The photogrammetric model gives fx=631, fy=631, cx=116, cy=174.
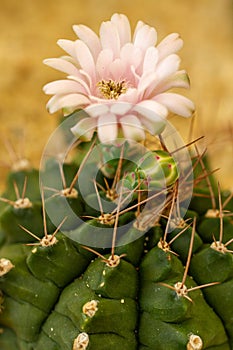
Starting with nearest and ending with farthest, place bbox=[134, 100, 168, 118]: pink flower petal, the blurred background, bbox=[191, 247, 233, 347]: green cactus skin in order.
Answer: bbox=[134, 100, 168, 118]: pink flower petal → bbox=[191, 247, 233, 347]: green cactus skin → the blurred background

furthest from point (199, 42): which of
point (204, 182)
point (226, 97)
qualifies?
point (204, 182)

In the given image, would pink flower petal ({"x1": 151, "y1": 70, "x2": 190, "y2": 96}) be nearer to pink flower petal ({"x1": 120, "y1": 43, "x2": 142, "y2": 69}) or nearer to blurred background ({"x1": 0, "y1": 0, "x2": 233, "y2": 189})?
pink flower petal ({"x1": 120, "y1": 43, "x2": 142, "y2": 69})

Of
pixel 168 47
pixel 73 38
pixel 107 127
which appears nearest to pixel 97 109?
pixel 107 127

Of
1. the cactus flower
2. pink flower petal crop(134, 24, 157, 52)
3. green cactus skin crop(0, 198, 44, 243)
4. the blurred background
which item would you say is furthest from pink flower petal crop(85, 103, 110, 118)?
the blurred background

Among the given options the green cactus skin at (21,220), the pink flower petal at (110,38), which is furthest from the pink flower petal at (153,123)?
the green cactus skin at (21,220)

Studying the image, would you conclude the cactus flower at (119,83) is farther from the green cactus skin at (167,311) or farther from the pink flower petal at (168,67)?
Answer: the green cactus skin at (167,311)

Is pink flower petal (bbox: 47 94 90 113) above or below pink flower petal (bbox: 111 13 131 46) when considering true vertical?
below

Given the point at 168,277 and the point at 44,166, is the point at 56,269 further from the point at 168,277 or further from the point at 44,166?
the point at 44,166
